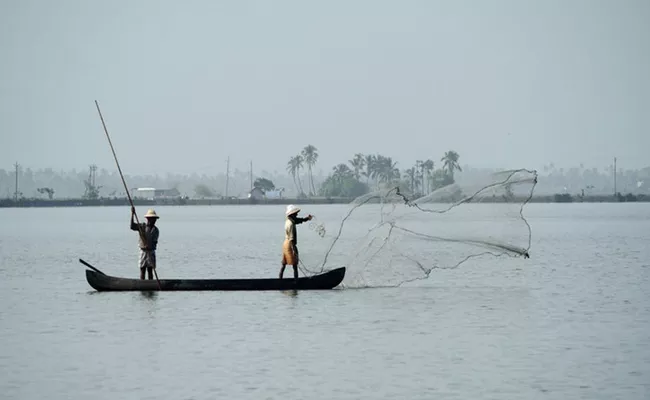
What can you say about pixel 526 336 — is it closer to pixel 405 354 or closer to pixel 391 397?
pixel 405 354

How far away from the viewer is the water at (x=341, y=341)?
1739 cm

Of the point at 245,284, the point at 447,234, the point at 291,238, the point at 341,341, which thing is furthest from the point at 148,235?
the point at 341,341

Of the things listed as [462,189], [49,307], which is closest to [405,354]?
[462,189]

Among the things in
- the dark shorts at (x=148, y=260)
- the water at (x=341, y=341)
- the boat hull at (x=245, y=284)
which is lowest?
the water at (x=341, y=341)

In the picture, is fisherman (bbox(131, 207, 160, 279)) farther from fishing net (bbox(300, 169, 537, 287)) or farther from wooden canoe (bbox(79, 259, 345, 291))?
fishing net (bbox(300, 169, 537, 287))

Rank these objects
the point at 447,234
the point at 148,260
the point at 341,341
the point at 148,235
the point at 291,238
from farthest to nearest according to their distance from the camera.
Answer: the point at 447,234, the point at 148,260, the point at 148,235, the point at 291,238, the point at 341,341

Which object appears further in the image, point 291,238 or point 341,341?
point 291,238

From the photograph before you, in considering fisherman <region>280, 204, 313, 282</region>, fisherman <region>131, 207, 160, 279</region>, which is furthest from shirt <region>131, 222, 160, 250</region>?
fisherman <region>280, 204, 313, 282</region>

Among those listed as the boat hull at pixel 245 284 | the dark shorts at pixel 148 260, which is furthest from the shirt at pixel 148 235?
the boat hull at pixel 245 284

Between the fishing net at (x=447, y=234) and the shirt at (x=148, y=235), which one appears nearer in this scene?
the fishing net at (x=447, y=234)

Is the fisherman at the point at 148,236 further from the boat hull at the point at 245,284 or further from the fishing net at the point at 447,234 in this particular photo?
the fishing net at the point at 447,234

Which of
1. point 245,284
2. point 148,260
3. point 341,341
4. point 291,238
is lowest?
point 341,341

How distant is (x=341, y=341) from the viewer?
2195 cm

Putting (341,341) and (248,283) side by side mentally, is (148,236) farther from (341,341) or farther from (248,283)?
(341,341)
